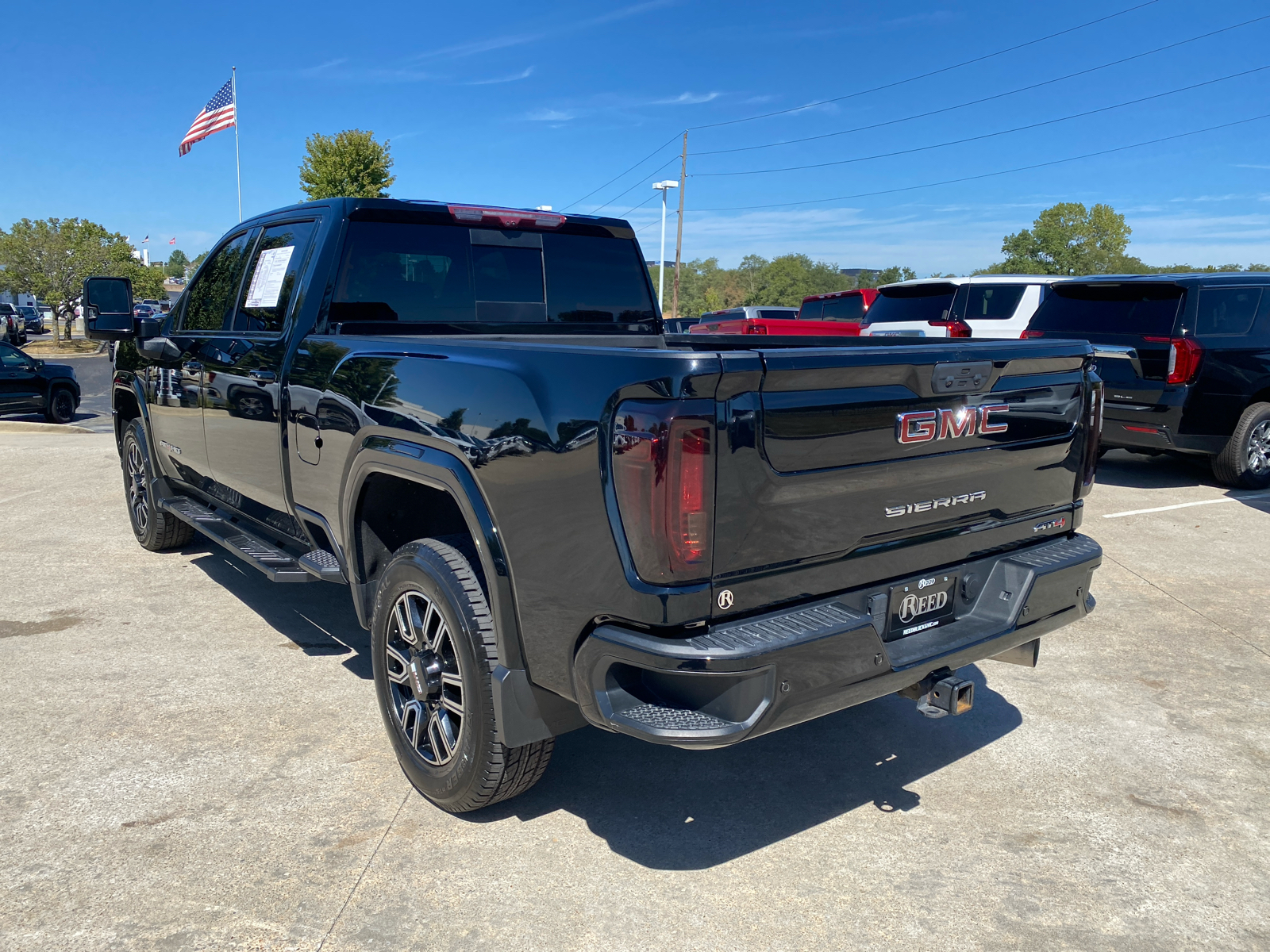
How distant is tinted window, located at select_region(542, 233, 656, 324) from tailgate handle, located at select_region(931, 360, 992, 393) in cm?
230

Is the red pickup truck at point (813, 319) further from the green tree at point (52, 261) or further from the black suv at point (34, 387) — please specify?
the green tree at point (52, 261)

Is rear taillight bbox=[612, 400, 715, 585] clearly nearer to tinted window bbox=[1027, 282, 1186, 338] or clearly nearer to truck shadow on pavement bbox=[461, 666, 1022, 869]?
truck shadow on pavement bbox=[461, 666, 1022, 869]

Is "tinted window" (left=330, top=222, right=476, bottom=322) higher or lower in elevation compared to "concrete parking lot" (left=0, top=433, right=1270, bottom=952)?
higher

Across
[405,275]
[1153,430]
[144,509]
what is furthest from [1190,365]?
[144,509]

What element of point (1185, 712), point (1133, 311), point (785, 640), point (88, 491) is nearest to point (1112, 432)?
point (1133, 311)

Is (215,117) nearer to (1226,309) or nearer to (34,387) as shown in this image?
(34,387)

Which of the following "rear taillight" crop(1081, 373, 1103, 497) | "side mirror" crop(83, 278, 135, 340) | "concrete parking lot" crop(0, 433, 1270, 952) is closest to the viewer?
"concrete parking lot" crop(0, 433, 1270, 952)

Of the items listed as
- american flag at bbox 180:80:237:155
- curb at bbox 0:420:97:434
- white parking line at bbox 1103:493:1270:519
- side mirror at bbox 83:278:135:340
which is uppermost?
american flag at bbox 180:80:237:155

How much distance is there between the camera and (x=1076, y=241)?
327 feet

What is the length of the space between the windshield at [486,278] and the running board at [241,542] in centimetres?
108

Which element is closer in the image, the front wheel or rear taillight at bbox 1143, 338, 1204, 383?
the front wheel

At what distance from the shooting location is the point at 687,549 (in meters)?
2.29

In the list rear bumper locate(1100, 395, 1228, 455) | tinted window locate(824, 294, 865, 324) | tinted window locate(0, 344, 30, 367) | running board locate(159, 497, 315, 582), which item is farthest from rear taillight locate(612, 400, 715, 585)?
tinted window locate(0, 344, 30, 367)

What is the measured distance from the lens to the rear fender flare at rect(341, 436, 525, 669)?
2693 millimetres
